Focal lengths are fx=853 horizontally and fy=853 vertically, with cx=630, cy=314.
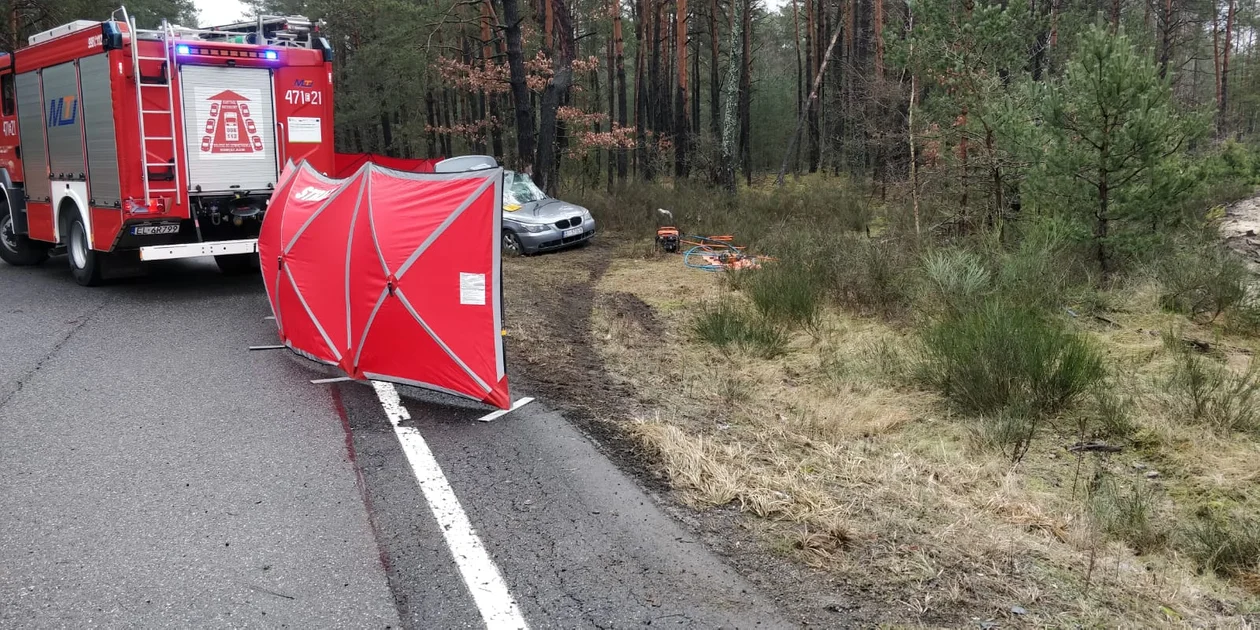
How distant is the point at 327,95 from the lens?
36.8ft

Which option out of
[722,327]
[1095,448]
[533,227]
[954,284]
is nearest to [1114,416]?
[1095,448]

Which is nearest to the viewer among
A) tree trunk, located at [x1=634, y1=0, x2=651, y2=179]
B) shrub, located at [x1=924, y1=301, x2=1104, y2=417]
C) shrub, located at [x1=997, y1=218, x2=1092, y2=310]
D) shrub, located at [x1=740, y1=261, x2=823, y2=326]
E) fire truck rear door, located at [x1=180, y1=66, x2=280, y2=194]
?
shrub, located at [x1=924, y1=301, x2=1104, y2=417]

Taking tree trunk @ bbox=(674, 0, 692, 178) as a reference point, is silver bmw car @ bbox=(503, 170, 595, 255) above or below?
below

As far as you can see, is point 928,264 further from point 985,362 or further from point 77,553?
point 77,553

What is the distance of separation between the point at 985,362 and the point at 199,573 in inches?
195

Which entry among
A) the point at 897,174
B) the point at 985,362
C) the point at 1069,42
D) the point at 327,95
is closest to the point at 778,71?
the point at 1069,42

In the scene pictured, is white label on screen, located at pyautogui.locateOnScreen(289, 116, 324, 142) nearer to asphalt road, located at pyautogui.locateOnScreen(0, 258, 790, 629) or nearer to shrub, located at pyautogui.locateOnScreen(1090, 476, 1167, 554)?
asphalt road, located at pyautogui.locateOnScreen(0, 258, 790, 629)

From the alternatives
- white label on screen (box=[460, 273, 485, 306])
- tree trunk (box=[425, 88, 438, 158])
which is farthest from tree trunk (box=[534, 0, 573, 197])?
tree trunk (box=[425, 88, 438, 158])

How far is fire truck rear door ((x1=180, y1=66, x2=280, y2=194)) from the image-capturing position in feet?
33.0

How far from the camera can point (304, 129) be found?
11000mm

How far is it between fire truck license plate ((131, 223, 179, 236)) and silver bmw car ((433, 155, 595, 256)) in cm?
542

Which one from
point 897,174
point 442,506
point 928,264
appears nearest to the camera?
point 442,506

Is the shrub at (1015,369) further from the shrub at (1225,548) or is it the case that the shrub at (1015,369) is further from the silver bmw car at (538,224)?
the silver bmw car at (538,224)

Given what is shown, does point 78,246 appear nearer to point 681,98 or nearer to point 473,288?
point 473,288
